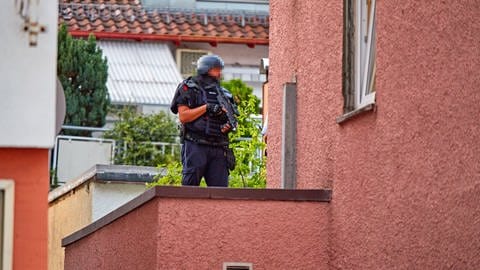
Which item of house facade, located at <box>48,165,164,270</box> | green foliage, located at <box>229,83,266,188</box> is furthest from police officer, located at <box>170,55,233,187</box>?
house facade, located at <box>48,165,164,270</box>

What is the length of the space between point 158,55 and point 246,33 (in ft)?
7.29

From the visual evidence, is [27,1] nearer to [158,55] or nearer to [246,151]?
[246,151]

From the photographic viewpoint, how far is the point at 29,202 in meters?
8.58

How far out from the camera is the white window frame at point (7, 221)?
8531 millimetres

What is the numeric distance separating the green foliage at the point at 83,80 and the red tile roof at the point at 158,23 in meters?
4.60

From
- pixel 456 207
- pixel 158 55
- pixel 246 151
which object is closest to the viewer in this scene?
pixel 456 207

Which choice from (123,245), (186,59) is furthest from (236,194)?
(186,59)

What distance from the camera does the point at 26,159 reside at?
8.63 m

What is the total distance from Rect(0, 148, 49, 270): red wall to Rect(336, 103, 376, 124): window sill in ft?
10.0

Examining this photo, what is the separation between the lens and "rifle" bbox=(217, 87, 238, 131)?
13.0 metres

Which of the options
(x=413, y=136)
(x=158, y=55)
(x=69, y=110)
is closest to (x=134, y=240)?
(x=413, y=136)

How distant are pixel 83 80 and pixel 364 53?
19.2m

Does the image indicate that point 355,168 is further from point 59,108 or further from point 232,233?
point 59,108

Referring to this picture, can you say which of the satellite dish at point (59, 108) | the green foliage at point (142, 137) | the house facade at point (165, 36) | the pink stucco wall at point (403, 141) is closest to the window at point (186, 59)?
the house facade at point (165, 36)
